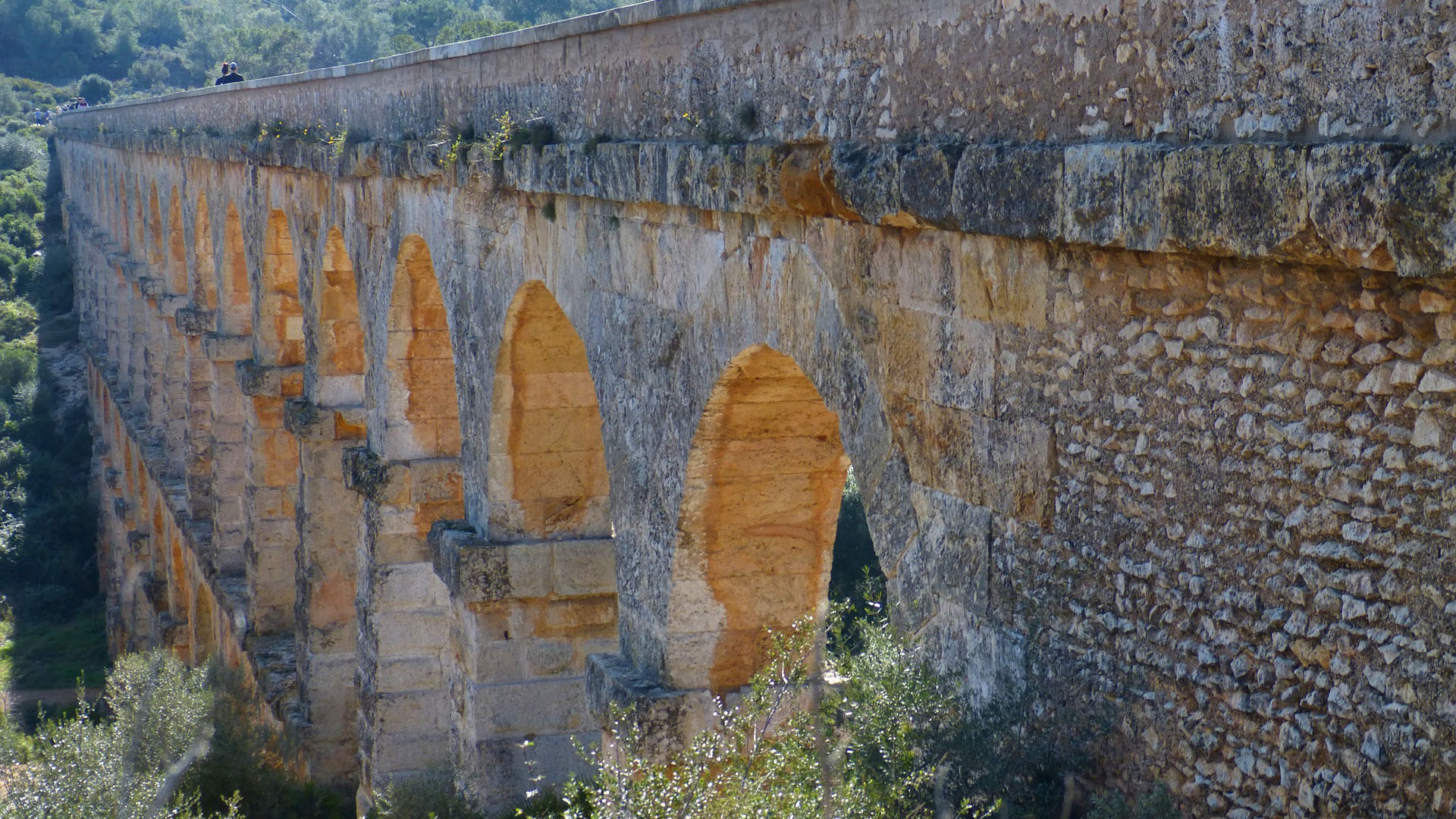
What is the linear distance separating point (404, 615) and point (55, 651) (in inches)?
585

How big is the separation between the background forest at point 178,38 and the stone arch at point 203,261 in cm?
3682

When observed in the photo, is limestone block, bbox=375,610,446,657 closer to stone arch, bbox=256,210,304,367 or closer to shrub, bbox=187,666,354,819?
shrub, bbox=187,666,354,819

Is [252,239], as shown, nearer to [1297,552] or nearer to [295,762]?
[295,762]

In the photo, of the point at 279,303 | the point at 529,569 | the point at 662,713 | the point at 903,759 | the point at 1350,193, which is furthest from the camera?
the point at 279,303

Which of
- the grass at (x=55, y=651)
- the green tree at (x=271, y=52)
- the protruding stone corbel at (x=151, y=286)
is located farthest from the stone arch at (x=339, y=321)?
the green tree at (x=271, y=52)

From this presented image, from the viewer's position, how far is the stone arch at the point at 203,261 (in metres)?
16.1

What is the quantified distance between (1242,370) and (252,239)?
11.4m

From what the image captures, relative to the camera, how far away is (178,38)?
65312 millimetres

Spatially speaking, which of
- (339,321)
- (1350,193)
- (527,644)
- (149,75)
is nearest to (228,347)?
(339,321)

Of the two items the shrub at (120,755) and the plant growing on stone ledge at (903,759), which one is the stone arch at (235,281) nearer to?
the shrub at (120,755)

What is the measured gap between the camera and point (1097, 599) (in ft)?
9.90

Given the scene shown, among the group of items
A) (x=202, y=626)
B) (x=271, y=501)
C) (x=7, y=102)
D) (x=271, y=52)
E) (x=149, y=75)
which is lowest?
(x=202, y=626)

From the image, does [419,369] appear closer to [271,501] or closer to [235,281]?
[271,501]

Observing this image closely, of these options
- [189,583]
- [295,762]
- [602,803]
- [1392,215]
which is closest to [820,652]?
[602,803]
